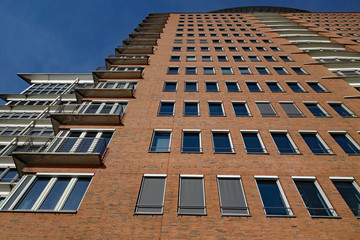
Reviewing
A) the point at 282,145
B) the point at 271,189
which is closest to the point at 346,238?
the point at 271,189

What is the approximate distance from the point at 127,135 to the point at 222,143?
605 centimetres

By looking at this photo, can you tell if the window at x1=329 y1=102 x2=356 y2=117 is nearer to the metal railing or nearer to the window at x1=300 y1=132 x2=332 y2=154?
the window at x1=300 y1=132 x2=332 y2=154

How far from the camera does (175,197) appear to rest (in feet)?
32.7

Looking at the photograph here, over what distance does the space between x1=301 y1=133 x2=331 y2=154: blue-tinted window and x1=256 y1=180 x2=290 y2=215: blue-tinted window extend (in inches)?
164

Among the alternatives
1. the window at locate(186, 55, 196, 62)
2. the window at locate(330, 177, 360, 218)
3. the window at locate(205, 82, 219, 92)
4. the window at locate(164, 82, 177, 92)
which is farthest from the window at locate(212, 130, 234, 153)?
the window at locate(186, 55, 196, 62)

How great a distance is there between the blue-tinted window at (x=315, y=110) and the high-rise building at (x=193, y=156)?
147 mm

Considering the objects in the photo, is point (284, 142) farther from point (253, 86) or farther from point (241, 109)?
point (253, 86)

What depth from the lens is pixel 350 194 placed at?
33.8 feet

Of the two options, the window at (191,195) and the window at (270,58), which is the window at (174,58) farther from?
the window at (191,195)

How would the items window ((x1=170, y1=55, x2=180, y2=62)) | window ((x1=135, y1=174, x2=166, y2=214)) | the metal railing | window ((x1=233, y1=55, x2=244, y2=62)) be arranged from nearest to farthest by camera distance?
window ((x1=135, y1=174, x2=166, y2=214)) < the metal railing < window ((x1=233, y1=55, x2=244, y2=62)) < window ((x1=170, y1=55, x2=180, y2=62))

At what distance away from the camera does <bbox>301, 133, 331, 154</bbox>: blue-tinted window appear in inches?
506

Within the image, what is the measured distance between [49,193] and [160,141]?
636cm

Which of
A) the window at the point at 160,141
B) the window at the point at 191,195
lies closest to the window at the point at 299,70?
the window at the point at 160,141

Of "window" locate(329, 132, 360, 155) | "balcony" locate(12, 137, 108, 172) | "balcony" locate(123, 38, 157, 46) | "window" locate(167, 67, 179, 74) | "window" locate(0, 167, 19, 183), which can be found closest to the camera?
"balcony" locate(12, 137, 108, 172)
